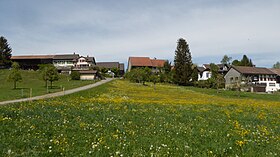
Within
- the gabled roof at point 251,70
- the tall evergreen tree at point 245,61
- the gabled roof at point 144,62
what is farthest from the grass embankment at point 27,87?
the tall evergreen tree at point 245,61

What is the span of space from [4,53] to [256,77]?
117 m

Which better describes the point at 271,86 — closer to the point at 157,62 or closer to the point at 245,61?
the point at 245,61

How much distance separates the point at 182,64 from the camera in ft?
341

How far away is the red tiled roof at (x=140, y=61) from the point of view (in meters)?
140

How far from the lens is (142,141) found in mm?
9891

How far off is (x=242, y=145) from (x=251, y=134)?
2627mm

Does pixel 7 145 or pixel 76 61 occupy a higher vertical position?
pixel 76 61

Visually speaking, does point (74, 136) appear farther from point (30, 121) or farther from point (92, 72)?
point (92, 72)

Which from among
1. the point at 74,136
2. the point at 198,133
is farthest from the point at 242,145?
the point at 74,136

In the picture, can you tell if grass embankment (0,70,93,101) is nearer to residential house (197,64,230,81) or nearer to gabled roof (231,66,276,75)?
gabled roof (231,66,276,75)

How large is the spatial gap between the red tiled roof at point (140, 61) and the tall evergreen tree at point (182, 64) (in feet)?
112

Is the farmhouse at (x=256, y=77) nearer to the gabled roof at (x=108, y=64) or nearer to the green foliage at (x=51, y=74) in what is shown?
the green foliage at (x=51, y=74)

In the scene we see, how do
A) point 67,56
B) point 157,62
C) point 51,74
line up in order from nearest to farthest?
1. point 51,74
2. point 67,56
3. point 157,62

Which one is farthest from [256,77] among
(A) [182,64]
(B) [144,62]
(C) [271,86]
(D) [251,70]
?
(B) [144,62]
